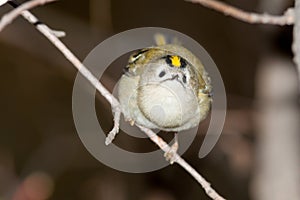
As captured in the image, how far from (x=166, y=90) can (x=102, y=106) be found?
2.09 meters

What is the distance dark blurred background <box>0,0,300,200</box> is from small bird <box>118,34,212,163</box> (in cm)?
136

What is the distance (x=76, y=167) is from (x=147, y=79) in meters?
2.10

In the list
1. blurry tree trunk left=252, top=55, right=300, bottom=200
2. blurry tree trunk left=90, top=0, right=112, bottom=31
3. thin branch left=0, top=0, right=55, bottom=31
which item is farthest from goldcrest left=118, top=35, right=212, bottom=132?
blurry tree trunk left=90, top=0, right=112, bottom=31

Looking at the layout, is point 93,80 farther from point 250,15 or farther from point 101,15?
point 101,15

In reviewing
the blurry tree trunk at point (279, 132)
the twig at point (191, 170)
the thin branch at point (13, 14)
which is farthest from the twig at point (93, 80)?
the blurry tree trunk at point (279, 132)

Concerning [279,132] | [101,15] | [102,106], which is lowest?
[279,132]

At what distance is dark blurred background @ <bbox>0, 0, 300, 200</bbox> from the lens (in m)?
3.25

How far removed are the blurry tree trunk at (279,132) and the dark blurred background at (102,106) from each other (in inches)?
2.2

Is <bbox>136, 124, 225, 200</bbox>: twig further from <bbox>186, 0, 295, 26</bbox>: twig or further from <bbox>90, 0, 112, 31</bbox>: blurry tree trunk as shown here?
<bbox>90, 0, 112, 31</bbox>: blurry tree trunk

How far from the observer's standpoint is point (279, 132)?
2.91 m

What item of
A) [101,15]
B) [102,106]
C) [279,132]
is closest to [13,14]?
[279,132]

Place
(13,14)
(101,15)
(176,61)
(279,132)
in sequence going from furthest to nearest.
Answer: (101,15) → (279,132) → (176,61) → (13,14)

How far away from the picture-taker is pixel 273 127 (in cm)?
292

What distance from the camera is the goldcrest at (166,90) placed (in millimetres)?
1529
